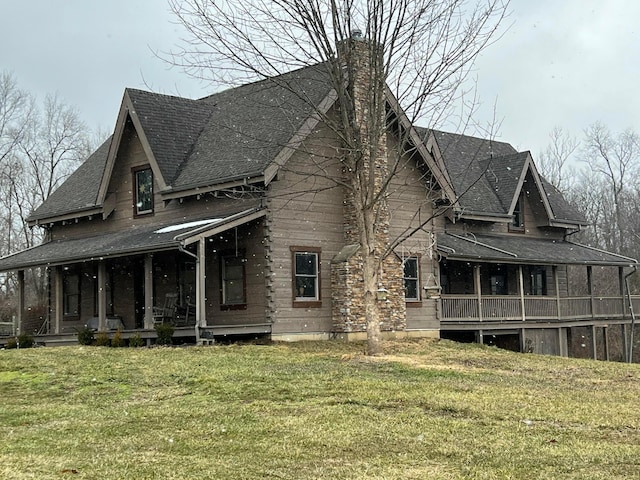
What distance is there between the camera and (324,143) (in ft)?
79.5

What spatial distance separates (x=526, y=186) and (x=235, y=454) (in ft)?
86.3

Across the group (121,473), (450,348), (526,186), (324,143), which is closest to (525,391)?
(121,473)

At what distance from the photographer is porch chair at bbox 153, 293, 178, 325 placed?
82.1 ft

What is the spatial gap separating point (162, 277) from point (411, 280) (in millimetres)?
7632

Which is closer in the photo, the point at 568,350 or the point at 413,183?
the point at 413,183

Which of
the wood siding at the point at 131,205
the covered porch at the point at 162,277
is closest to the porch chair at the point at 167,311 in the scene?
the covered porch at the point at 162,277

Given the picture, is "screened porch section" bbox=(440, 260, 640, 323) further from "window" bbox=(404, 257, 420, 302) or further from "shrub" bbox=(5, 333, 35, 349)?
"shrub" bbox=(5, 333, 35, 349)

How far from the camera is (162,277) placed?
26.9 metres

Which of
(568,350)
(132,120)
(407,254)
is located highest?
(132,120)

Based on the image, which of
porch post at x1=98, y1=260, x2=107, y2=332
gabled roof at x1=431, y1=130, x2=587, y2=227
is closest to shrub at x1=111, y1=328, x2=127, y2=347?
porch post at x1=98, y1=260, x2=107, y2=332

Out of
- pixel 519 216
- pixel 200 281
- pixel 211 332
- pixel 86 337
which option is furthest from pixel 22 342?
pixel 519 216

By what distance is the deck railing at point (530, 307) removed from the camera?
2844cm

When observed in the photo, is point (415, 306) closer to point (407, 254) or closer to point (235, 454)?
point (407, 254)

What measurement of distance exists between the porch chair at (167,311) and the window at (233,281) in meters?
1.90
